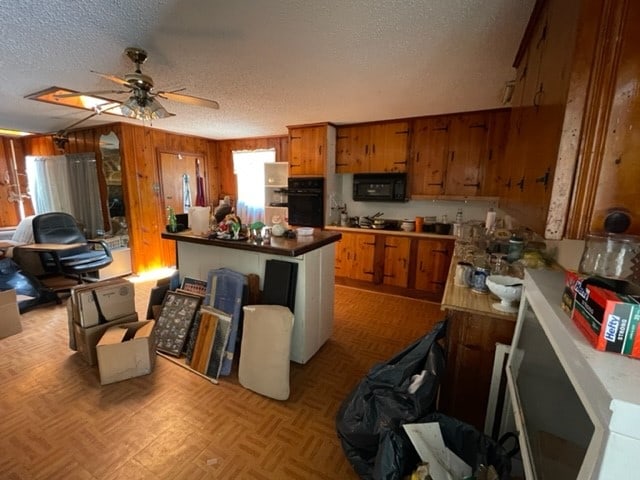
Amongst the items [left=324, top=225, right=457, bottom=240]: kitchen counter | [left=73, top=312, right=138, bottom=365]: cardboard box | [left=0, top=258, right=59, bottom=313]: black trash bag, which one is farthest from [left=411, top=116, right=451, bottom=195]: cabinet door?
[left=0, top=258, right=59, bottom=313]: black trash bag

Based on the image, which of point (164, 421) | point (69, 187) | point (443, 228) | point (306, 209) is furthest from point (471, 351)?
point (69, 187)

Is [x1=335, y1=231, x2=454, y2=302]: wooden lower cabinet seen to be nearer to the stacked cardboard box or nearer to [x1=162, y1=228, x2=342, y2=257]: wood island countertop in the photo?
[x1=162, y1=228, x2=342, y2=257]: wood island countertop

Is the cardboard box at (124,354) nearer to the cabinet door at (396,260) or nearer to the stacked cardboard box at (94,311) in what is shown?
the stacked cardboard box at (94,311)

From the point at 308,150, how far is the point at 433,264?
240 cm

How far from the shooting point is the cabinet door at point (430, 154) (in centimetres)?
363

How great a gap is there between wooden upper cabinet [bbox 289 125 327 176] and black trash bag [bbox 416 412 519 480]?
3418mm

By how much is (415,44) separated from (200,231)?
2.33 meters

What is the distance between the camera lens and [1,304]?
2646 mm

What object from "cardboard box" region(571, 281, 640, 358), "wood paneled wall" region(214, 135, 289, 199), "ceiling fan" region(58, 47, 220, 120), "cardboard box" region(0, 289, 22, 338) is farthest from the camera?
"wood paneled wall" region(214, 135, 289, 199)

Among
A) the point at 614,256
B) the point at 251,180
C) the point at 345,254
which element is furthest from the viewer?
the point at 251,180

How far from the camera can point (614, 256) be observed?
858 mm

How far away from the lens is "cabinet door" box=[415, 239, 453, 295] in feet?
11.6

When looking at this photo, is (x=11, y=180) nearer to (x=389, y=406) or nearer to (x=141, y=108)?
(x=141, y=108)

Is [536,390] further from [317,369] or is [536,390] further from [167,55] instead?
[167,55]
